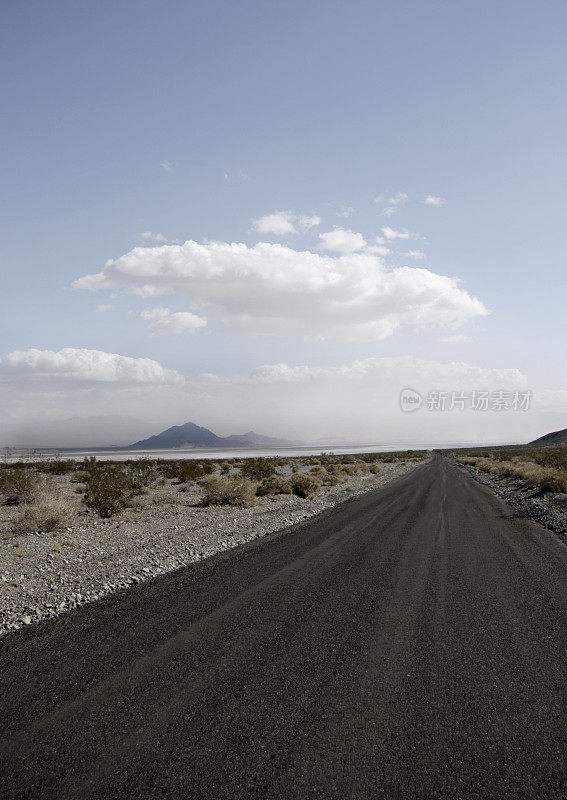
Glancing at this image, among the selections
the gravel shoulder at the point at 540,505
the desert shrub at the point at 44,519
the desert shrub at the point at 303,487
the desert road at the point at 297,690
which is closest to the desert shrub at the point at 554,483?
the gravel shoulder at the point at 540,505

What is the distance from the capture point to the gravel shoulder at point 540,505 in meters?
14.3

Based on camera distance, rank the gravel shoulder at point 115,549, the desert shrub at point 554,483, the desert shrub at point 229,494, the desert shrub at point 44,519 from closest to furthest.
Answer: the gravel shoulder at point 115,549
the desert shrub at point 44,519
the desert shrub at point 229,494
the desert shrub at point 554,483

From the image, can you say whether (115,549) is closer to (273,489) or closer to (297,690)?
(297,690)

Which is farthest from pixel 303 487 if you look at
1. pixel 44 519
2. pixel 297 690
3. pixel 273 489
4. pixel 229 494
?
pixel 297 690

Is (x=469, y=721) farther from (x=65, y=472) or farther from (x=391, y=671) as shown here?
(x=65, y=472)

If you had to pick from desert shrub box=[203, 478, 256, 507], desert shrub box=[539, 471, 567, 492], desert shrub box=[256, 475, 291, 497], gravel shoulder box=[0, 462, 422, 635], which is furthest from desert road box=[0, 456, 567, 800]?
desert shrub box=[539, 471, 567, 492]

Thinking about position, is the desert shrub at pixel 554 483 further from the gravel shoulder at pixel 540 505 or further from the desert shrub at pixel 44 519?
the desert shrub at pixel 44 519

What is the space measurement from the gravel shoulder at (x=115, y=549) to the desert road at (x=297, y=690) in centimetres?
76

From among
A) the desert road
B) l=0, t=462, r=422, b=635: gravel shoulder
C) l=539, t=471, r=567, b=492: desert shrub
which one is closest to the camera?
the desert road

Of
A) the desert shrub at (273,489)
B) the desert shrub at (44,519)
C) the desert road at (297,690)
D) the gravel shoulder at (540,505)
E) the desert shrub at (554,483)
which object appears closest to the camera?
the desert road at (297,690)

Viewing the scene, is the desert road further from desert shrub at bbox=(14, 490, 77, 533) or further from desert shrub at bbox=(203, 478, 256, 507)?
desert shrub at bbox=(203, 478, 256, 507)

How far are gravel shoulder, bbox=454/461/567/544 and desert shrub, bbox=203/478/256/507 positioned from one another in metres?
11.3

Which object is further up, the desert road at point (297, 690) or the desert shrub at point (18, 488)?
the desert road at point (297, 690)

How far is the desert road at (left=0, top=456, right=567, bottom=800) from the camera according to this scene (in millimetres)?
3168
